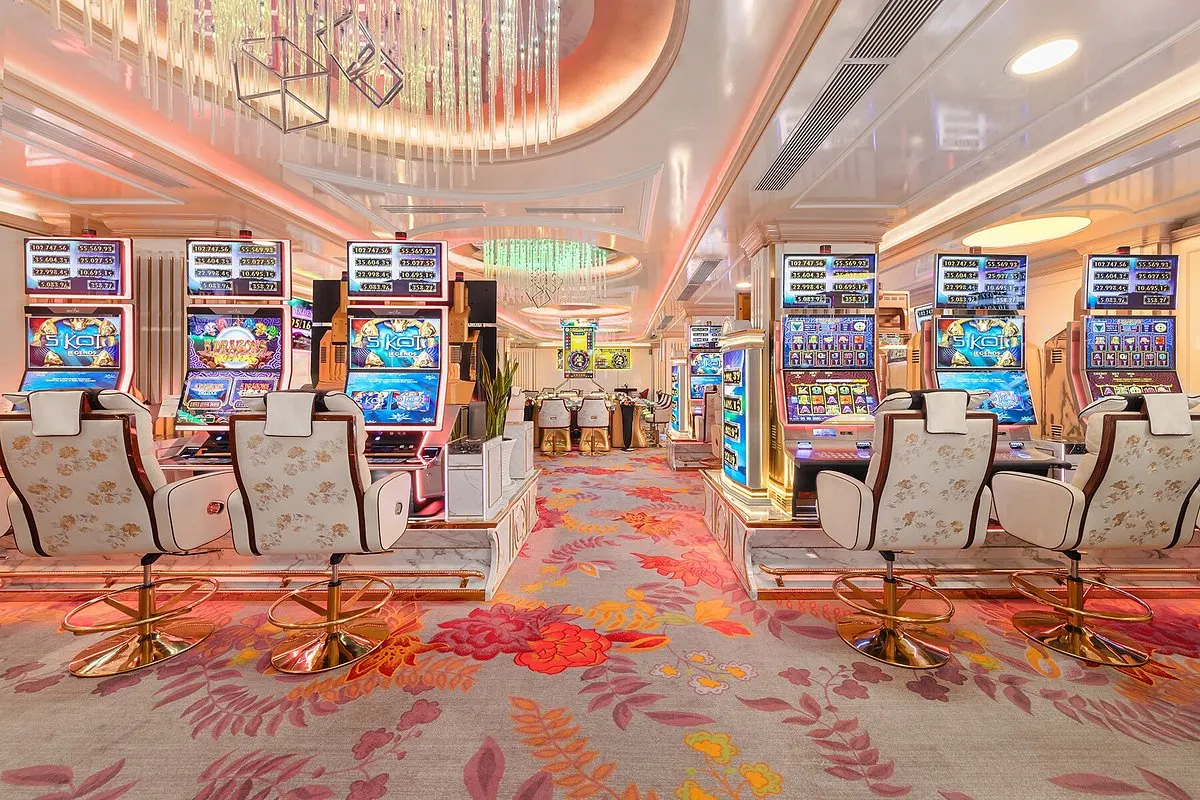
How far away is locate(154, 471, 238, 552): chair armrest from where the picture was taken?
7.00ft

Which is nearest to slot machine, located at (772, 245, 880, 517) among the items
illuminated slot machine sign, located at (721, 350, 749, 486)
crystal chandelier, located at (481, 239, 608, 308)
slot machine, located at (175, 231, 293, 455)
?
illuminated slot machine sign, located at (721, 350, 749, 486)

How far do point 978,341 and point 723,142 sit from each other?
2367 millimetres

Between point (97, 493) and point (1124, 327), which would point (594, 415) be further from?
point (97, 493)

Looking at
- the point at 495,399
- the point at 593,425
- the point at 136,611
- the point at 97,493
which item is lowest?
the point at 136,611

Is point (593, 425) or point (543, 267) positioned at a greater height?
point (543, 267)

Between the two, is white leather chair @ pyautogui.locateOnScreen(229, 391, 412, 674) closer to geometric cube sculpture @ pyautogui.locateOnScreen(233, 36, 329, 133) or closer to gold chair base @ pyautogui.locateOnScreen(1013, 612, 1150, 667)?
geometric cube sculpture @ pyautogui.locateOnScreen(233, 36, 329, 133)

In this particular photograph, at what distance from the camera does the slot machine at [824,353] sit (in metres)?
3.32

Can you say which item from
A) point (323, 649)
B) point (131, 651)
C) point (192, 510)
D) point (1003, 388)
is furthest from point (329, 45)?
point (1003, 388)

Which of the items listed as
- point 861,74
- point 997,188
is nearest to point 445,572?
point 861,74

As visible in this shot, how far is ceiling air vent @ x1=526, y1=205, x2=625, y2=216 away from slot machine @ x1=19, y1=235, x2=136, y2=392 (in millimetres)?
3030

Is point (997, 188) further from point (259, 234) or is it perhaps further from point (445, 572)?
point (259, 234)

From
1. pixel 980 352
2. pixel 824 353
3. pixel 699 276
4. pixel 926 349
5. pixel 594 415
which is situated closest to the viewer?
pixel 824 353

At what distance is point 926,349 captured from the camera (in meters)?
3.85

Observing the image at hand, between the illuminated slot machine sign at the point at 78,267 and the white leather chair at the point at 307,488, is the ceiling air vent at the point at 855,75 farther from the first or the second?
the illuminated slot machine sign at the point at 78,267
